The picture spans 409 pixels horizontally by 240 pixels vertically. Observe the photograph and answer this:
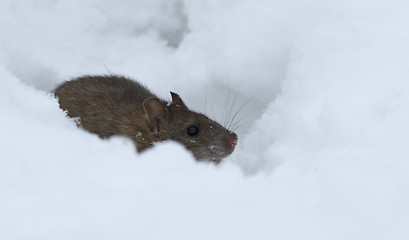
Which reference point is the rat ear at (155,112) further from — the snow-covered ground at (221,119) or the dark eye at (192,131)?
the snow-covered ground at (221,119)

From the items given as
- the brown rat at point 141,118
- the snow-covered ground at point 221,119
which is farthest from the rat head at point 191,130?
the snow-covered ground at point 221,119

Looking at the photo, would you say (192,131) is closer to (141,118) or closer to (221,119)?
(141,118)

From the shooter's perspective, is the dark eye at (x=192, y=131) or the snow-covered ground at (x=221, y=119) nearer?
the snow-covered ground at (x=221, y=119)

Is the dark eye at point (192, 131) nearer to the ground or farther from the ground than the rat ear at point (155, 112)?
nearer to the ground

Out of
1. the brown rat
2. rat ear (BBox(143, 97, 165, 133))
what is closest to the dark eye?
the brown rat

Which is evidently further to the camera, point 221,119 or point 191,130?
point 221,119

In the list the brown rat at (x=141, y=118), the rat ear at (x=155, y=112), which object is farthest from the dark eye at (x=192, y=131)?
the rat ear at (x=155, y=112)

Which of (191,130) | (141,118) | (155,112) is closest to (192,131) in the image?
(191,130)

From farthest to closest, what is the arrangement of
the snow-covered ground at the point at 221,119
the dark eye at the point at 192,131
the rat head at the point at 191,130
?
the dark eye at the point at 192,131
the rat head at the point at 191,130
the snow-covered ground at the point at 221,119

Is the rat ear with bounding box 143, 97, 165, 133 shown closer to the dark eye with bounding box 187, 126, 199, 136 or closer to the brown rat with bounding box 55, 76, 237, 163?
the brown rat with bounding box 55, 76, 237, 163

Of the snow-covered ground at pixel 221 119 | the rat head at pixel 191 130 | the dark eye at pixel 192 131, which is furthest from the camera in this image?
the dark eye at pixel 192 131
